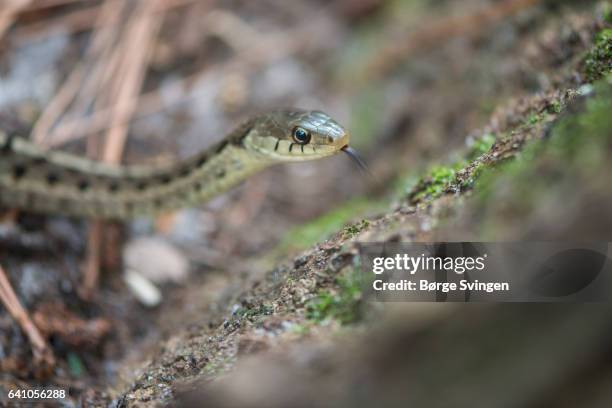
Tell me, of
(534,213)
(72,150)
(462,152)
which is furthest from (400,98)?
(534,213)

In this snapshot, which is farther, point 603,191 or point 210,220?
point 210,220

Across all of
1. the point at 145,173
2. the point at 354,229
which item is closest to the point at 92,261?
the point at 145,173

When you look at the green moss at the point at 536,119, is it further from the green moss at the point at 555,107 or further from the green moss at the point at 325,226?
the green moss at the point at 325,226

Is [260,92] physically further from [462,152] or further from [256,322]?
[256,322]

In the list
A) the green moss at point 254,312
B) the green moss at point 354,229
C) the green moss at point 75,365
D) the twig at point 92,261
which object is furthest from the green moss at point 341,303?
the twig at point 92,261

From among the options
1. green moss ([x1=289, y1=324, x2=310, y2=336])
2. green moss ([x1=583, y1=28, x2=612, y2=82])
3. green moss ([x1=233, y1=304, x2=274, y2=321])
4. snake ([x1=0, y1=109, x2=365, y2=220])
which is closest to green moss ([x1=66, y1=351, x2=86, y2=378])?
green moss ([x1=233, y1=304, x2=274, y2=321])
